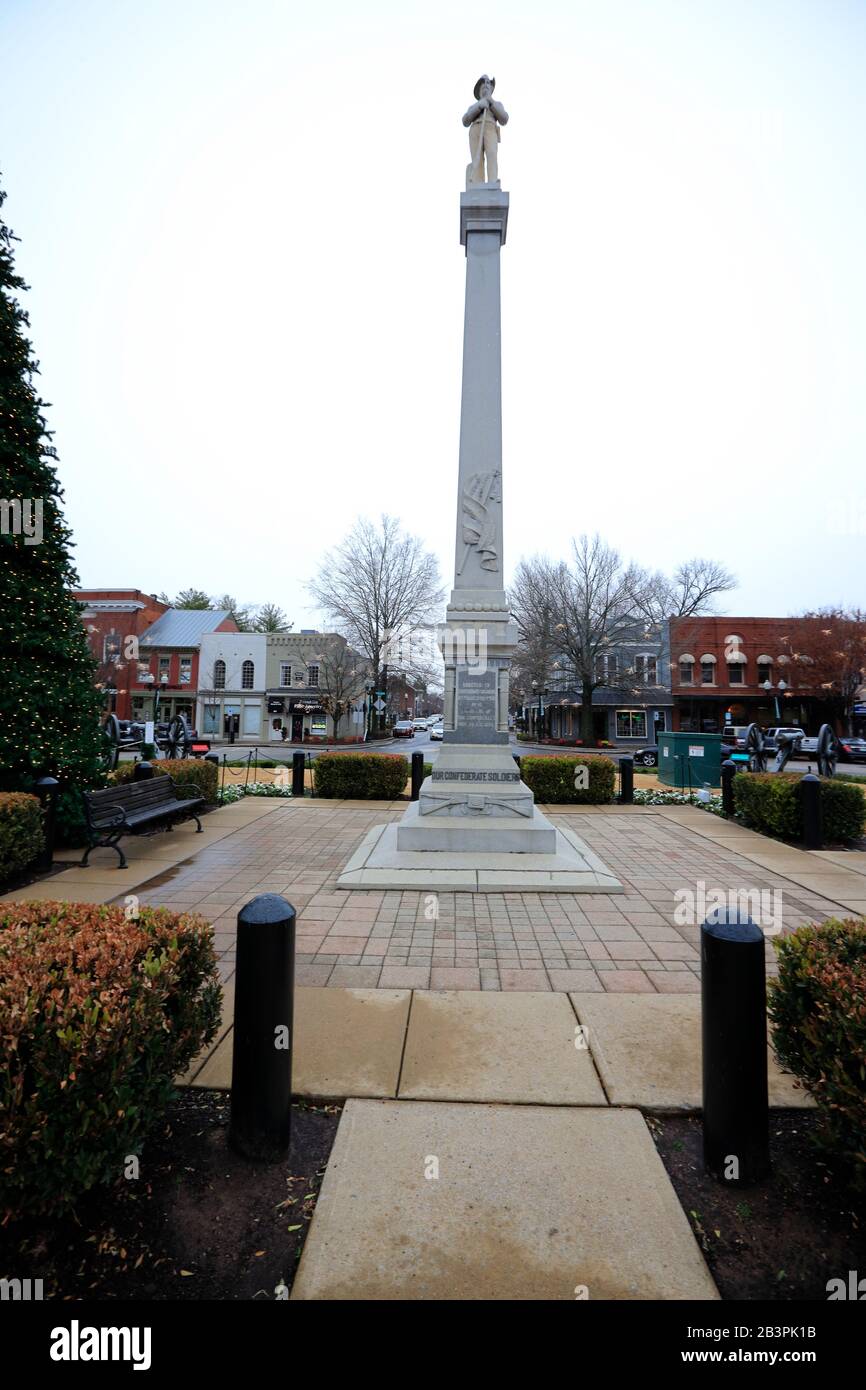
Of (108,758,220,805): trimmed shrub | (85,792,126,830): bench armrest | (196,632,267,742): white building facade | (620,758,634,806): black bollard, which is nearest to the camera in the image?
(85,792,126,830): bench armrest

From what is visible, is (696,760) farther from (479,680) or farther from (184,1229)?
(184,1229)

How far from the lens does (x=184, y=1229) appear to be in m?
2.14

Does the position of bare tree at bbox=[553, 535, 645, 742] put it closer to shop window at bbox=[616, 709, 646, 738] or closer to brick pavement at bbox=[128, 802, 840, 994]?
shop window at bbox=[616, 709, 646, 738]

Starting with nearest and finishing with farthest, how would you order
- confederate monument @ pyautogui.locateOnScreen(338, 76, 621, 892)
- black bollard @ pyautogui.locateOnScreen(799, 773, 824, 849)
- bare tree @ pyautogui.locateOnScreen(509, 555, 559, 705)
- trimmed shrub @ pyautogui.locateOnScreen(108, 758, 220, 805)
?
confederate monument @ pyautogui.locateOnScreen(338, 76, 621, 892) < black bollard @ pyautogui.locateOnScreen(799, 773, 824, 849) < trimmed shrub @ pyautogui.locateOnScreen(108, 758, 220, 805) < bare tree @ pyautogui.locateOnScreen(509, 555, 559, 705)

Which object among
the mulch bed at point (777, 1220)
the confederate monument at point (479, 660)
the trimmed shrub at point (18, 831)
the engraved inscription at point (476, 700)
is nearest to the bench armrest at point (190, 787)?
the trimmed shrub at point (18, 831)

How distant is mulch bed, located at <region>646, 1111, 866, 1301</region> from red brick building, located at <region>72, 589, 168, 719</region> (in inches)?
1769

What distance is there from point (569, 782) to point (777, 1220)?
34.7 ft

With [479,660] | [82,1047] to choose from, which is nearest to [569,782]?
[479,660]

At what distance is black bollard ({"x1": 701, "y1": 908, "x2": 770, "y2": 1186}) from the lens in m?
2.37

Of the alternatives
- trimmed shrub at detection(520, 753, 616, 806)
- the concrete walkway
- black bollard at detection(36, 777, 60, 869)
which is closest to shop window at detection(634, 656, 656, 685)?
trimmed shrub at detection(520, 753, 616, 806)

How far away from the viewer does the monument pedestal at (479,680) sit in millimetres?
7488

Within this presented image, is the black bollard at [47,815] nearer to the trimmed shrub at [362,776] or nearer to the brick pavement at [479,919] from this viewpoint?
the brick pavement at [479,919]

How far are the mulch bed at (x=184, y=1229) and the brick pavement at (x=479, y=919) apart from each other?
5.52 feet
